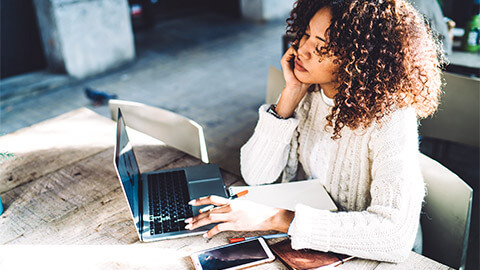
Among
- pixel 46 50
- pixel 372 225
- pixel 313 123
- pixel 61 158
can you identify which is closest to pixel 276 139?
pixel 313 123

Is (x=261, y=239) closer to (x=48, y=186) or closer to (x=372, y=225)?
(x=372, y=225)

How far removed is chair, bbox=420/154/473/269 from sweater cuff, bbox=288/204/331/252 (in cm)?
45

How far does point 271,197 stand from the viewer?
51.1 inches

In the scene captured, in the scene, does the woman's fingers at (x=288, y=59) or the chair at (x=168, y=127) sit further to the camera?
the chair at (x=168, y=127)

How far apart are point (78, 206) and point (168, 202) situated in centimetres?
29

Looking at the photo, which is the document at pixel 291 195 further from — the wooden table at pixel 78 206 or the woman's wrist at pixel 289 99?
the woman's wrist at pixel 289 99

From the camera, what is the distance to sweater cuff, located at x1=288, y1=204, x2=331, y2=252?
3.46ft

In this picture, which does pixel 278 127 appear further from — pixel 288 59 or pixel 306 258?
pixel 306 258

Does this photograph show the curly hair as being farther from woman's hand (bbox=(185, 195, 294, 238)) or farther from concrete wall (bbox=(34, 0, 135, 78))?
concrete wall (bbox=(34, 0, 135, 78))

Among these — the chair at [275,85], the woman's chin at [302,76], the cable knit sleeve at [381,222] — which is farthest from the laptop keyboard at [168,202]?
the chair at [275,85]

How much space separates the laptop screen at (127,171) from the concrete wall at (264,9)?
20.0 feet

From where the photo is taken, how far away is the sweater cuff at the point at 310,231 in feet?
3.46

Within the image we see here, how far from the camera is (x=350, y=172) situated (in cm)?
133

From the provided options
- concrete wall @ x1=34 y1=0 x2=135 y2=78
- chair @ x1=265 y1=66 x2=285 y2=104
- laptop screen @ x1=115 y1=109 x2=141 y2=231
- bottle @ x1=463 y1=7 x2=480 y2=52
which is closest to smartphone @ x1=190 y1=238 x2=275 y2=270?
laptop screen @ x1=115 y1=109 x2=141 y2=231
